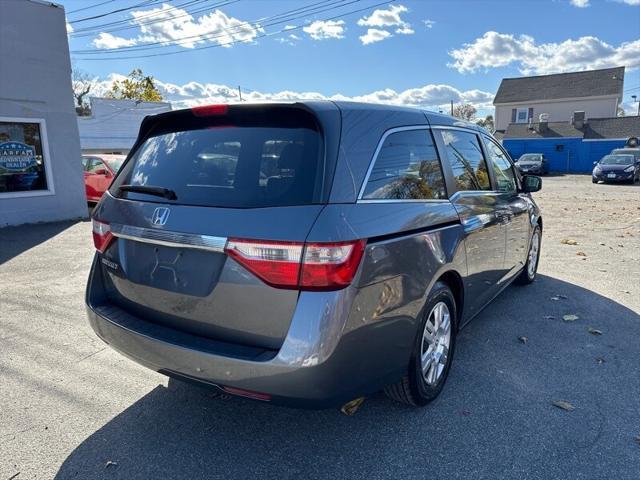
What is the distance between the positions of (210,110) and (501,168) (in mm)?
3069

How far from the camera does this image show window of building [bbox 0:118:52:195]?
31.6ft

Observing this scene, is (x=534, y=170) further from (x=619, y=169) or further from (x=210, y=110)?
(x=210, y=110)

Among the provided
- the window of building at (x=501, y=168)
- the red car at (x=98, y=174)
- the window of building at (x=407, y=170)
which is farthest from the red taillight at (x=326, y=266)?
the red car at (x=98, y=174)

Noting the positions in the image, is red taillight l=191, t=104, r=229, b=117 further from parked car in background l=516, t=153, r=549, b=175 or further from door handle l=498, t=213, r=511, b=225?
parked car in background l=516, t=153, r=549, b=175

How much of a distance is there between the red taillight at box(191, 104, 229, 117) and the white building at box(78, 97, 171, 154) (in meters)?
32.7

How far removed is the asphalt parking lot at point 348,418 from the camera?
243 cm

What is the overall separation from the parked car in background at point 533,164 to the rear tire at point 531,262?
86.2ft

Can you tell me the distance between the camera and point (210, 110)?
2.60 m

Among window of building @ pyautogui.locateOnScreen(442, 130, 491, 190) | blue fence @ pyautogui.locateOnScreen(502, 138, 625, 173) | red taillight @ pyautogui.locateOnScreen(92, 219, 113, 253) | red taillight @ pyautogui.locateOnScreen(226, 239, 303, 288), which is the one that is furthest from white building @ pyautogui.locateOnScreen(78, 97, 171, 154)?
red taillight @ pyautogui.locateOnScreen(226, 239, 303, 288)

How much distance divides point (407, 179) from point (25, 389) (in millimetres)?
2919

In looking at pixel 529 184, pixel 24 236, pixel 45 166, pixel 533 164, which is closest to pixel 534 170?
pixel 533 164

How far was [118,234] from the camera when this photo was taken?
2.62 meters

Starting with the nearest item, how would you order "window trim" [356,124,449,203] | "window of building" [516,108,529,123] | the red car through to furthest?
"window trim" [356,124,449,203] → the red car → "window of building" [516,108,529,123]

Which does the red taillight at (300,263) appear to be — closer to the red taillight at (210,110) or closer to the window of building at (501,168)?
the red taillight at (210,110)
